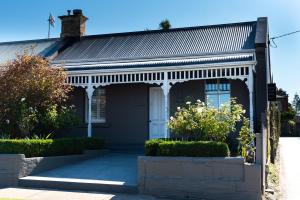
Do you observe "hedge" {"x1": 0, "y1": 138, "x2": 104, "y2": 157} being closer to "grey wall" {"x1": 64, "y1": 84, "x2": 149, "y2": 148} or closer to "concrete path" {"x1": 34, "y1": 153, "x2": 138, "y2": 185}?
"concrete path" {"x1": 34, "y1": 153, "x2": 138, "y2": 185}

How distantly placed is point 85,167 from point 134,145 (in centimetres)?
406

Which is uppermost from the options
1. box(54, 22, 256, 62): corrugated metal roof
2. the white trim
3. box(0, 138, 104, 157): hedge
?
box(54, 22, 256, 62): corrugated metal roof

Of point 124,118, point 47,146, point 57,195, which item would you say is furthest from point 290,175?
point 47,146

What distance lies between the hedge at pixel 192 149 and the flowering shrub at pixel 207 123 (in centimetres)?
83

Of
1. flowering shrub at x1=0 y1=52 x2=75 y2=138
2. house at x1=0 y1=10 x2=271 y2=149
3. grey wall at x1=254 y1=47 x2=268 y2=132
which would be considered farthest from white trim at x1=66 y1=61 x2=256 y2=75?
grey wall at x1=254 y1=47 x2=268 y2=132

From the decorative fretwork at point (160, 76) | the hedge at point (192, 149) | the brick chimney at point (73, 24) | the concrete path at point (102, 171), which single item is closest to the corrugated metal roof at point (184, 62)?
the decorative fretwork at point (160, 76)

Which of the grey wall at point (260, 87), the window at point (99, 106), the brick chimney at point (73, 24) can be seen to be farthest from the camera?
the brick chimney at point (73, 24)

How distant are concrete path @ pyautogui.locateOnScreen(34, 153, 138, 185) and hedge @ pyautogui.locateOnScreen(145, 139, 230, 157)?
117 cm

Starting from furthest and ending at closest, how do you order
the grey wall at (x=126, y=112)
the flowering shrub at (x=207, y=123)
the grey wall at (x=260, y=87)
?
the grey wall at (x=126, y=112)
the grey wall at (x=260, y=87)
the flowering shrub at (x=207, y=123)

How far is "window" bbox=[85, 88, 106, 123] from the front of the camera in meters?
16.7

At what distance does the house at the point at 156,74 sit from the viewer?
1370 cm

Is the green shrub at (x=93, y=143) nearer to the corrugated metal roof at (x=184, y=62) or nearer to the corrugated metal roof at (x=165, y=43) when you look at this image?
the corrugated metal roof at (x=184, y=62)

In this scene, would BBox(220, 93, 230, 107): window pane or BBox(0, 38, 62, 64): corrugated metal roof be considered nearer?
BBox(220, 93, 230, 107): window pane

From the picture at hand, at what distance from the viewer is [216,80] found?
14891mm
